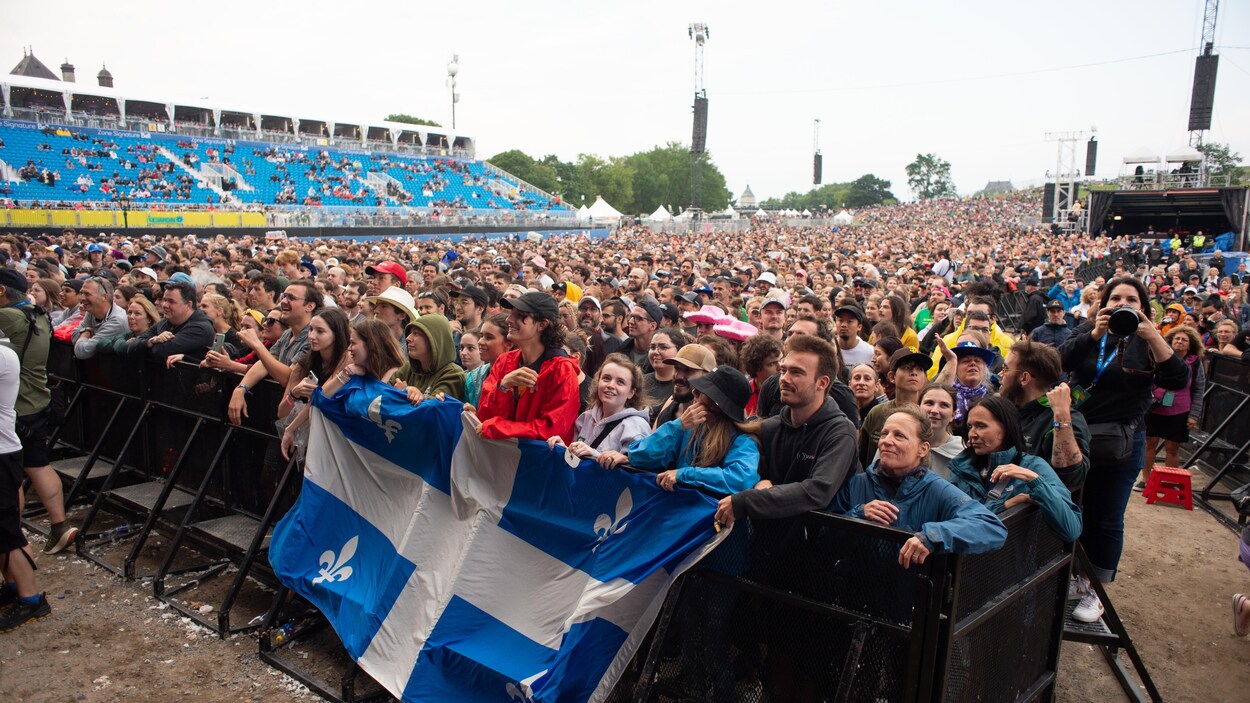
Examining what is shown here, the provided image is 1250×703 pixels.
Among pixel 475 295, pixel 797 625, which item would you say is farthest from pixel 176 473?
pixel 797 625

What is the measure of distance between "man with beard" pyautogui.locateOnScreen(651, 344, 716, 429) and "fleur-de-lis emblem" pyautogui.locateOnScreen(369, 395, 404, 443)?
1.62 m

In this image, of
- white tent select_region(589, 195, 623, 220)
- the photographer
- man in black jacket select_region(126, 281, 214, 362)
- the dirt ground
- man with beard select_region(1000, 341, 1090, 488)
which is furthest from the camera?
white tent select_region(589, 195, 623, 220)

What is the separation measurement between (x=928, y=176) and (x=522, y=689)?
15989cm

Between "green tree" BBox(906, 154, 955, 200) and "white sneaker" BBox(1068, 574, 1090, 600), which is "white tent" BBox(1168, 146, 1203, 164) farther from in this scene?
"green tree" BBox(906, 154, 955, 200)

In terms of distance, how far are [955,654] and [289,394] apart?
4121mm

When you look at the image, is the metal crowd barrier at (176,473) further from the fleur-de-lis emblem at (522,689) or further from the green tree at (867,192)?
the green tree at (867,192)

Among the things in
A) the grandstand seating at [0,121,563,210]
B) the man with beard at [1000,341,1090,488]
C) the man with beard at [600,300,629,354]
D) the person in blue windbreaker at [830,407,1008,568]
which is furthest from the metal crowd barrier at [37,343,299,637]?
the grandstand seating at [0,121,563,210]

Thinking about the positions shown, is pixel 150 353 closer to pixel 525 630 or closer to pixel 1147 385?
pixel 525 630

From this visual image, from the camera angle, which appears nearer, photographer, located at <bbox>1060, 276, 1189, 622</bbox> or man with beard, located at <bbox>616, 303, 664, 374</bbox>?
photographer, located at <bbox>1060, 276, 1189, 622</bbox>

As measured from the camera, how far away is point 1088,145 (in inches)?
2174

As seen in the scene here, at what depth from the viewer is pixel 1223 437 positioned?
8758mm

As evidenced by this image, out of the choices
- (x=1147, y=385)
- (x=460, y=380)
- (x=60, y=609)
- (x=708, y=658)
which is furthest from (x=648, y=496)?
(x=60, y=609)

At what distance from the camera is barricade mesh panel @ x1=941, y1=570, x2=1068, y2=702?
322cm

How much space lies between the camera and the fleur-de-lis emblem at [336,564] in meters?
4.85
